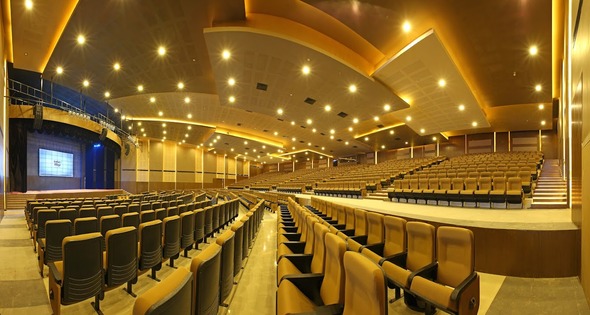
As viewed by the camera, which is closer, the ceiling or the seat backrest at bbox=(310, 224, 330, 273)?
the seat backrest at bbox=(310, 224, 330, 273)

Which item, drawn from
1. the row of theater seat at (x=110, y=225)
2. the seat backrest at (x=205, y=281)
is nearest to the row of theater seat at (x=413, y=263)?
the seat backrest at (x=205, y=281)

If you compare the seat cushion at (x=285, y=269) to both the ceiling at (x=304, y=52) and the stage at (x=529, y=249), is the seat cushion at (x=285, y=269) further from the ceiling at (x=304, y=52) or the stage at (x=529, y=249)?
the ceiling at (x=304, y=52)

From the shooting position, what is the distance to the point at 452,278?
6.65 feet

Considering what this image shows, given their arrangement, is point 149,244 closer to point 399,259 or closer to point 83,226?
point 83,226

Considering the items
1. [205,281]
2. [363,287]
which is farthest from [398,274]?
[205,281]

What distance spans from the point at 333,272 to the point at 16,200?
1242 centimetres

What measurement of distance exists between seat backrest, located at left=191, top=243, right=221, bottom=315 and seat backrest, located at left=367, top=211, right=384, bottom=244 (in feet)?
6.09

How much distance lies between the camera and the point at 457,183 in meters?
6.45

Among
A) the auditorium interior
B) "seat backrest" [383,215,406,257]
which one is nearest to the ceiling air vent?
the auditorium interior

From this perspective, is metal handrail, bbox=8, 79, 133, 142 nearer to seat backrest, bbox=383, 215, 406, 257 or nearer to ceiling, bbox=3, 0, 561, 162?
ceiling, bbox=3, 0, 561, 162

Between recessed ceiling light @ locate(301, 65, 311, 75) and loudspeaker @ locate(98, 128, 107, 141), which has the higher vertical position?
recessed ceiling light @ locate(301, 65, 311, 75)

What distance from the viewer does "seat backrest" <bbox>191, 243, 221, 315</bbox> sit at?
1.24m

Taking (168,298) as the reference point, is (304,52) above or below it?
above

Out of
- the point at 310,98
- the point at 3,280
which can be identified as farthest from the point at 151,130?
the point at 3,280
